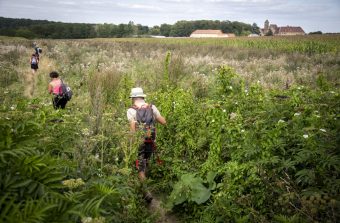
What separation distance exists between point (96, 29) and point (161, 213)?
66.2 metres

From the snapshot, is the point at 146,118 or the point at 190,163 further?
the point at 190,163

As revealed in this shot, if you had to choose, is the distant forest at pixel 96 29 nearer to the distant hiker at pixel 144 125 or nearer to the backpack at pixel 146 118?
the distant hiker at pixel 144 125

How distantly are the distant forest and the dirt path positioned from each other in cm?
4851

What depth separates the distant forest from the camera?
56.0 m

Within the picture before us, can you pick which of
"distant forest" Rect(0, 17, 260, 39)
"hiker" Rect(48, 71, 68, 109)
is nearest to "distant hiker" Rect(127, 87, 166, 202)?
"hiker" Rect(48, 71, 68, 109)

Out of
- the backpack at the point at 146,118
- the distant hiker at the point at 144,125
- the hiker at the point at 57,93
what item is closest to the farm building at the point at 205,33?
the hiker at the point at 57,93

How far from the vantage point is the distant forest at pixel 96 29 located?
56.0 metres

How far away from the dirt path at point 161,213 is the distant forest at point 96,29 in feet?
159

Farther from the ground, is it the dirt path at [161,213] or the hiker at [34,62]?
the hiker at [34,62]

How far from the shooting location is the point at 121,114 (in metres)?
7.88

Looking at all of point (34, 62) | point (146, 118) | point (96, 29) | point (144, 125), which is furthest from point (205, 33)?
point (144, 125)

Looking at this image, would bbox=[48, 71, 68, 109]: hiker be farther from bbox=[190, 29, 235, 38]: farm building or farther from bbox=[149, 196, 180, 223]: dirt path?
bbox=[190, 29, 235, 38]: farm building

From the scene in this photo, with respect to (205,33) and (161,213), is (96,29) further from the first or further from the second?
(161,213)

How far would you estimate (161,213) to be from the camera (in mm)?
5199
